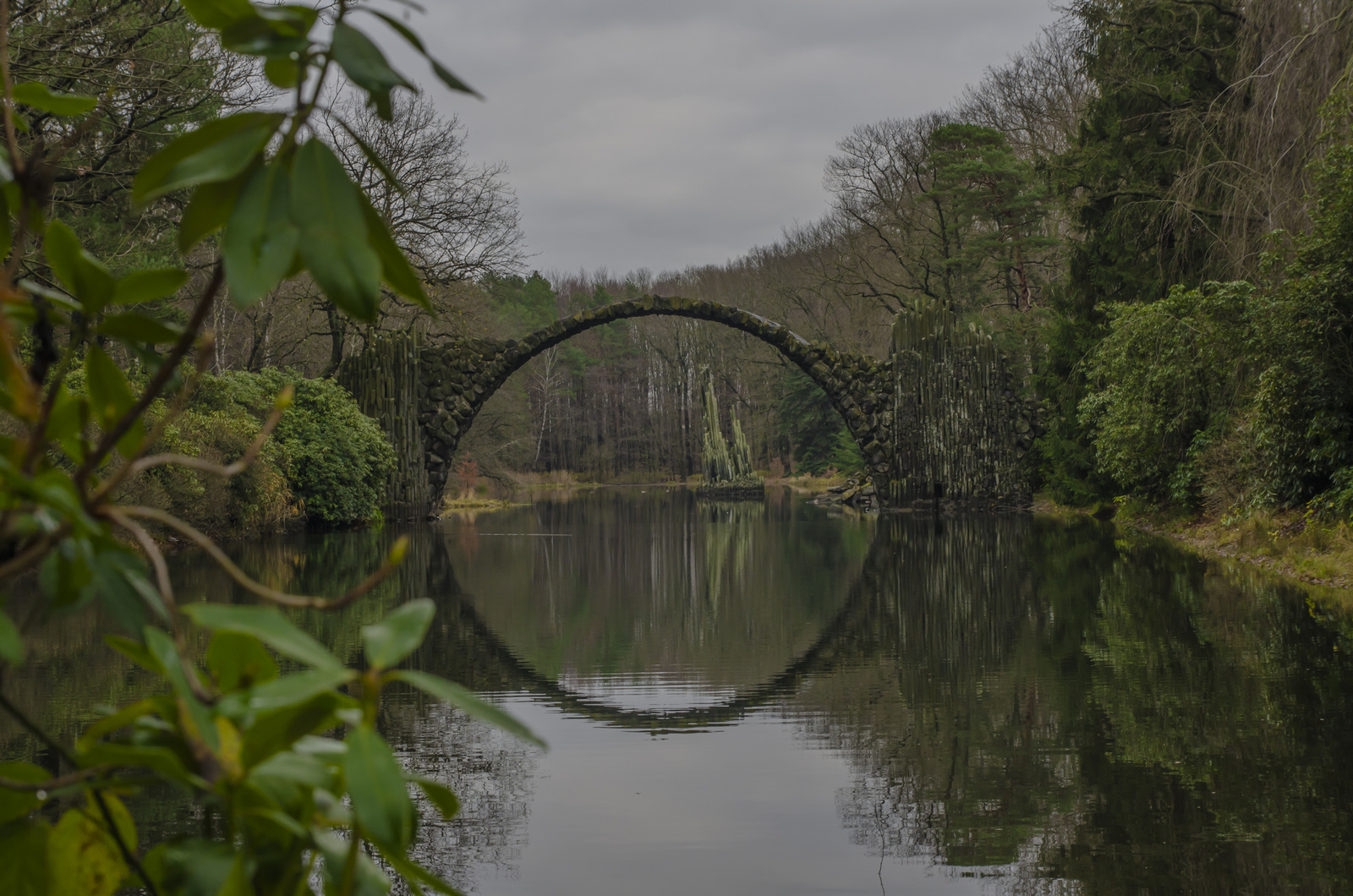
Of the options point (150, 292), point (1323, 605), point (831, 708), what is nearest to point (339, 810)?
point (150, 292)

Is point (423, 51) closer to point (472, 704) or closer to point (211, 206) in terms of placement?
point (211, 206)

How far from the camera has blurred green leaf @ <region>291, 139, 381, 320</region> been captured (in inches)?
21.2

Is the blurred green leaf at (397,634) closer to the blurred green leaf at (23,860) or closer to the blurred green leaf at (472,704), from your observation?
the blurred green leaf at (472,704)

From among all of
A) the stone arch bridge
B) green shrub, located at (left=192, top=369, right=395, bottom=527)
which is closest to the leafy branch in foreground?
green shrub, located at (left=192, top=369, right=395, bottom=527)

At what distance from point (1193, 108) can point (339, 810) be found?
15256 millimetres

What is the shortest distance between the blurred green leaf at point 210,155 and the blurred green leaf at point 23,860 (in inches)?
15.4

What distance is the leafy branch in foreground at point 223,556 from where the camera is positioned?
52cm

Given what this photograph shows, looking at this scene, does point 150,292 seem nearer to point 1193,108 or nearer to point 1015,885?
point 1015,885

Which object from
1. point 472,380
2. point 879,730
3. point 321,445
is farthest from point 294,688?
point 472,380

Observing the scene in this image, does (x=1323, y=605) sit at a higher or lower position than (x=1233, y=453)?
lower

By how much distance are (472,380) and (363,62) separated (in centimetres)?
1904

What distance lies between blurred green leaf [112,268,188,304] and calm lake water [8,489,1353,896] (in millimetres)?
2268

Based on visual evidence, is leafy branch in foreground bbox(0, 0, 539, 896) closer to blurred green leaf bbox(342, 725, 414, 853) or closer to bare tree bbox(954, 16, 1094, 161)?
blurred green leaf bbox(342, 725, 414, 853)

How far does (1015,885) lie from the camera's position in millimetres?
2518
